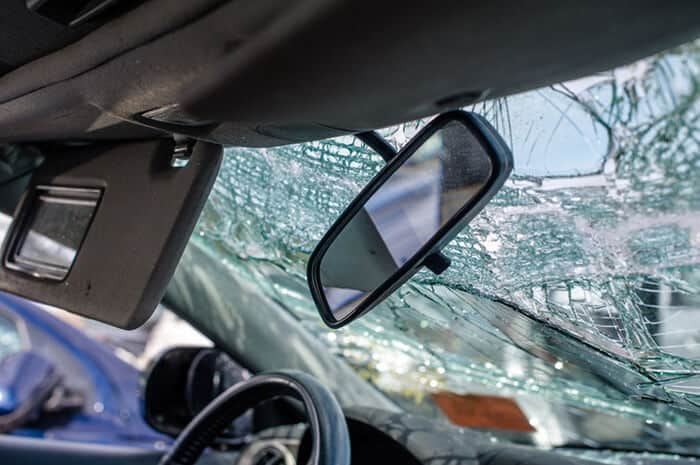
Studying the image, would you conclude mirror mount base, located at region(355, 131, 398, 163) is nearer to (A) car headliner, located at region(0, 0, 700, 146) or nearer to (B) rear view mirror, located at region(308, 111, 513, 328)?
(B) rear view mirror, located at region(308, 111, 513, 328)

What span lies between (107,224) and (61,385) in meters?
2.82

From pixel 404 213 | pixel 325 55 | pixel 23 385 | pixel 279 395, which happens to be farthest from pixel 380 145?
pixel 23 385

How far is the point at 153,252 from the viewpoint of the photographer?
1.64 meters

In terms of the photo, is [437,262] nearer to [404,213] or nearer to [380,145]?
[404,213]

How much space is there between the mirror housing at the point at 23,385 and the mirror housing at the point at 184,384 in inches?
56.9

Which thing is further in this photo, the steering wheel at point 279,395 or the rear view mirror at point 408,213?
the steering wheel at point 279,395

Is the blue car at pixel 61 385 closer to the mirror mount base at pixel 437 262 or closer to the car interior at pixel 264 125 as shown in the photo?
the car interior at pixel 264 125

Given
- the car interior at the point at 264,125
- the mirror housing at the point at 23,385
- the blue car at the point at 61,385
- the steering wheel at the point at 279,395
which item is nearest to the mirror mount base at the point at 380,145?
the car interior at the point at 264,125

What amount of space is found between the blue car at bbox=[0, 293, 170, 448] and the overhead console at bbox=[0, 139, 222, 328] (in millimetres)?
1746

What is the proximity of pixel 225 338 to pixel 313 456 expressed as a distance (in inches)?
39.8

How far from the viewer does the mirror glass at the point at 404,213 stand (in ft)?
4.54

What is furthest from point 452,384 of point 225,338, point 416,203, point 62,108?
point 62,108

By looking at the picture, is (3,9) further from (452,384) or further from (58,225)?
(452,384)

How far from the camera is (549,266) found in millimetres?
1549
